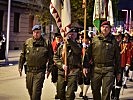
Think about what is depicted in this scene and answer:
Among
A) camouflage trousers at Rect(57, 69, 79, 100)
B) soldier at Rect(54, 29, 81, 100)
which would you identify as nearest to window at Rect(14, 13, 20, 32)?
soldier at Rect(54, 29, 81, 100)

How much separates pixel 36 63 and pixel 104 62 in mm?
1437

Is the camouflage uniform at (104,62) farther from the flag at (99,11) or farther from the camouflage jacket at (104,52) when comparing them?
the flag at (99,11)

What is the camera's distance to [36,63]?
27.2 ft

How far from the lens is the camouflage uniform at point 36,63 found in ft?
27.1

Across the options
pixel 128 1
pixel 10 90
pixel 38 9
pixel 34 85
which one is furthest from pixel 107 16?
pixel 128 1

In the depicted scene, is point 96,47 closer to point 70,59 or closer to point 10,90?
point 70,59

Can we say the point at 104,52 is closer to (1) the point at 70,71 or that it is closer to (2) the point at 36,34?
(1) the point at 70,71

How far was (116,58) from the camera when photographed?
28.1ft

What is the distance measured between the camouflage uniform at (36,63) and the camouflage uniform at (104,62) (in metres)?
1.02

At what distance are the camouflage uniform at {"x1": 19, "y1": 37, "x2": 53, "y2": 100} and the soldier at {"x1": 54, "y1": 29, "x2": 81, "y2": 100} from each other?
653 mm

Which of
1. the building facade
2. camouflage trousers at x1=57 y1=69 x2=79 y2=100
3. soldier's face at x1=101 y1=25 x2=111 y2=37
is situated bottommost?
camouflage trousers at x1=57 y1=69 x2=79 y2=100

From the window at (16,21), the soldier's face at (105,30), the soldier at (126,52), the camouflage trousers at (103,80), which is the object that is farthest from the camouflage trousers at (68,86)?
the window at (16,21)

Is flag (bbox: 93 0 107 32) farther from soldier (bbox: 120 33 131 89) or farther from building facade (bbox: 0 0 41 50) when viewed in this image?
building facade (bbox: 0 0 41 50)

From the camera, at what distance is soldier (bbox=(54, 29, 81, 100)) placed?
875 centimetres
